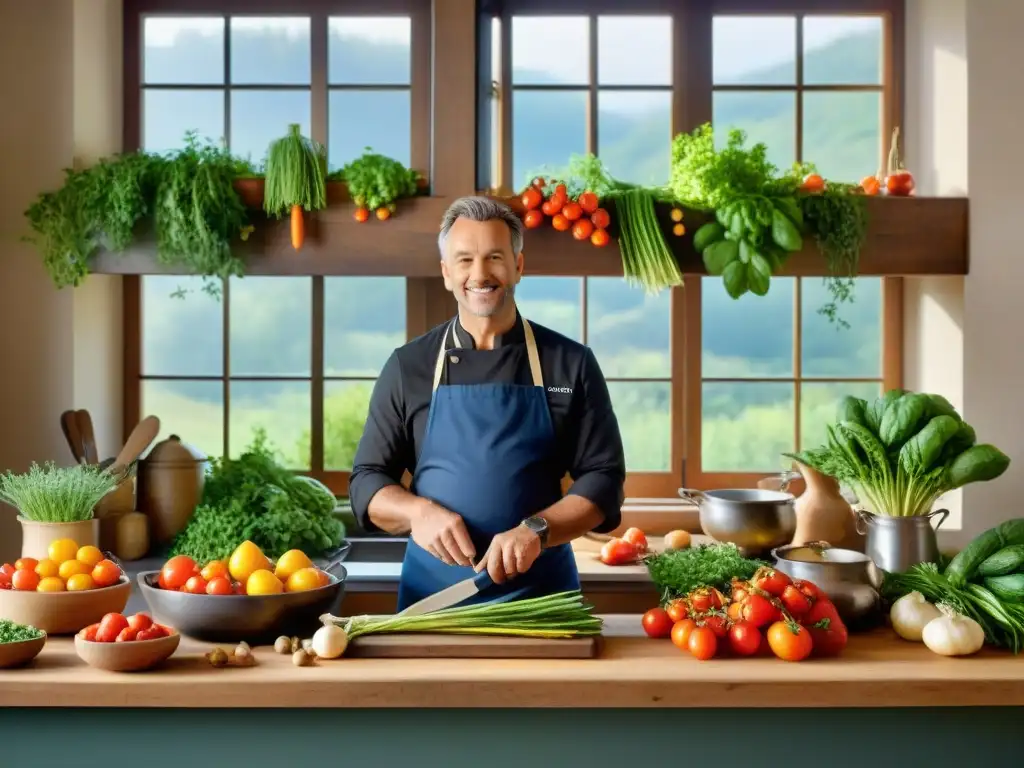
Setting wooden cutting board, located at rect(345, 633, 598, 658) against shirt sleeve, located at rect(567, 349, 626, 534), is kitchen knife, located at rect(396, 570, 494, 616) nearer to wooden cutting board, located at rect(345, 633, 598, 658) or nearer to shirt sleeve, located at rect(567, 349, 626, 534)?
wooden cutting board, located at rect(345, 633, 598, 658)

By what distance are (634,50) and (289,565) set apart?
325cm

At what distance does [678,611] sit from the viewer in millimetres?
2475

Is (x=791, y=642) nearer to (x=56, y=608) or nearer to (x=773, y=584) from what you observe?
(x=773, y=584)

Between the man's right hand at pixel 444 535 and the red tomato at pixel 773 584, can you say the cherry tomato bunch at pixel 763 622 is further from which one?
the man's right hand at pixel 444 535

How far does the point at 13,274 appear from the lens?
14.3 feet

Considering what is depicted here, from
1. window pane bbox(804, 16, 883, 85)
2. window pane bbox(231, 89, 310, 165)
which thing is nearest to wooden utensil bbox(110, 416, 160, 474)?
window pane bbox(231, 89, 310, 165)

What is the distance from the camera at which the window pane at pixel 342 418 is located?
4.93 meters

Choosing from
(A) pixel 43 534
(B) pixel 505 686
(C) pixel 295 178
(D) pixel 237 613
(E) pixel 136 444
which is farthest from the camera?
(E) pixel 136 444

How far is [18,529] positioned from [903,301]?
3958 mm

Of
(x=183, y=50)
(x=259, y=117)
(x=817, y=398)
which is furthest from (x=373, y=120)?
(x=817, y=398)

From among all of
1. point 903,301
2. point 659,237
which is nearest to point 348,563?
point 659,237

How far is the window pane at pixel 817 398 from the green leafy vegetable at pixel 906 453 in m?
1.91

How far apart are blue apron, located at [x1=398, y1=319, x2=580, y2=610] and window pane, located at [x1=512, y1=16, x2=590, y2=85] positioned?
7.99ft

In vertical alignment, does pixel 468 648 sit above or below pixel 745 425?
below
